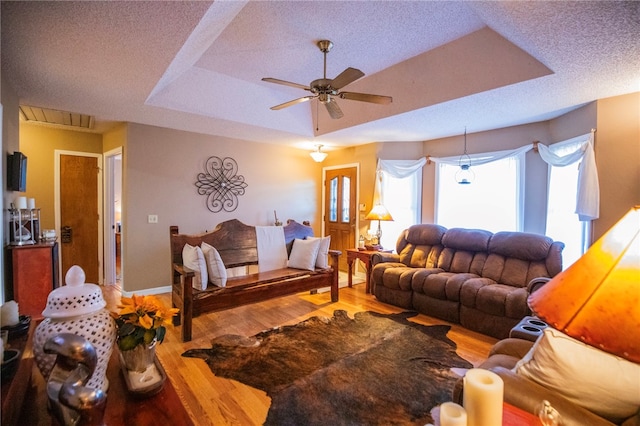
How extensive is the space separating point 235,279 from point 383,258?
2.15 meters

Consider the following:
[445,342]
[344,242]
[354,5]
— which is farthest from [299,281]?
[354,5]

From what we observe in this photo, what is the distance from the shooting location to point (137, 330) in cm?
109

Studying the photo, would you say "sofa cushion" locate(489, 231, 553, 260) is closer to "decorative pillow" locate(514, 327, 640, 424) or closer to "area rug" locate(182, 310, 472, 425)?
"area rug" locate(182, 310, 472, 425)

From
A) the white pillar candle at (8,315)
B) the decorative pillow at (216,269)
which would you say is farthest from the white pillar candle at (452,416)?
the decorative pillow at (216,269)

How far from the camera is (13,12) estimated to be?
1.80 m

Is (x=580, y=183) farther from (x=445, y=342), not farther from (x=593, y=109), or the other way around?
(x=445, y=342)

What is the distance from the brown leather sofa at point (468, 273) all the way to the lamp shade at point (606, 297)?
2.67 meters

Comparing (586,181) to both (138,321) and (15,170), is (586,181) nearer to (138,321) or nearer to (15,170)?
(138,321)

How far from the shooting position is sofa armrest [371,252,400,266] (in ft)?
14.6

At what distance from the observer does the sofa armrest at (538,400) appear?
1.10 metres

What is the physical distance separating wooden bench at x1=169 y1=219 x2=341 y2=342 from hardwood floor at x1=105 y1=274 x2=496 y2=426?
0.23m

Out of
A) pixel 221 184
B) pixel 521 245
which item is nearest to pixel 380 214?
pixel 521 245

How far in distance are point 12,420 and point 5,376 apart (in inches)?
6.4

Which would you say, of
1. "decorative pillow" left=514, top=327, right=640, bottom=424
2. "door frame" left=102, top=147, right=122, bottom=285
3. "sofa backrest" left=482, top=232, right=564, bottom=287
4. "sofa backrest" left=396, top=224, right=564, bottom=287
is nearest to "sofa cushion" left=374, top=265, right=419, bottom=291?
"sofa backrest" left=396, top=224, right=564, bottom=287
